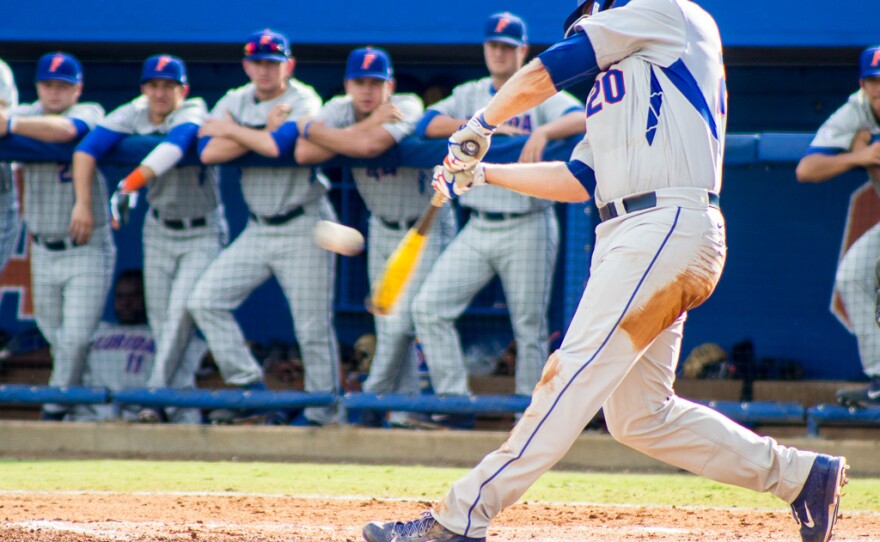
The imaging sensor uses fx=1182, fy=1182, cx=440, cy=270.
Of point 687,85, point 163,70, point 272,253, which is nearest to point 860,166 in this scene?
point 687,85

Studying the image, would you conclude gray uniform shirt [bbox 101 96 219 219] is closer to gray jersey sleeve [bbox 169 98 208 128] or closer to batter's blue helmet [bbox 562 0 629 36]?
gray jersey sleeve [bbox 169 98 208 128]

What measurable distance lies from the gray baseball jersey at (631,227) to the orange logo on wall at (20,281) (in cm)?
605

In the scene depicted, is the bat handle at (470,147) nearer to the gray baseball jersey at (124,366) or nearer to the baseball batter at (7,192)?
the gray baseball jersey at (124,366)

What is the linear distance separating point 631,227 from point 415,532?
3.44 feet

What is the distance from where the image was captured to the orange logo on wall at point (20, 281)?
854cm

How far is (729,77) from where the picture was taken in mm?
8242

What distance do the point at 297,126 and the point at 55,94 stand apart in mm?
1546

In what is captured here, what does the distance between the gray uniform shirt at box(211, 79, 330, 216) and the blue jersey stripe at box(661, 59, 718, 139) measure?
3211mm

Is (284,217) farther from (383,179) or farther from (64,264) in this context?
(64,264)

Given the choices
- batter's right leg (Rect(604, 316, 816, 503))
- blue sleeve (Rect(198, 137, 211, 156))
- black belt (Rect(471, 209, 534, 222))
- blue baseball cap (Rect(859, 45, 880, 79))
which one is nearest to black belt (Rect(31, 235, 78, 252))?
blue sleeve (Rect(198, 137, 211, 156))

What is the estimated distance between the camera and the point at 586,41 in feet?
10.8

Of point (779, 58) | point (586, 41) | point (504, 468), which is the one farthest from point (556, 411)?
point (779, 58)

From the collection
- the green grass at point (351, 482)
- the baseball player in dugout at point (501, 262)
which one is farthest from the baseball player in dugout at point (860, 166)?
the baseball player in dugout at point (501, 262)

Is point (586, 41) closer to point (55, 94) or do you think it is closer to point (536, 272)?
point (536, 272)
